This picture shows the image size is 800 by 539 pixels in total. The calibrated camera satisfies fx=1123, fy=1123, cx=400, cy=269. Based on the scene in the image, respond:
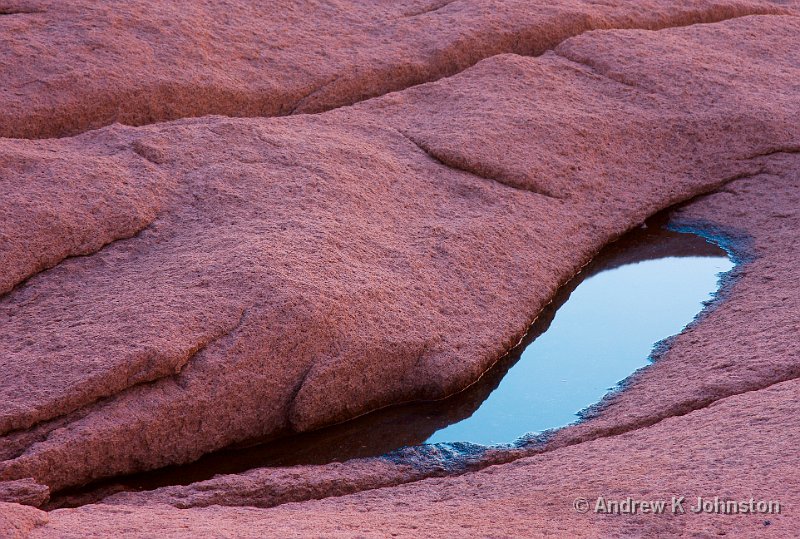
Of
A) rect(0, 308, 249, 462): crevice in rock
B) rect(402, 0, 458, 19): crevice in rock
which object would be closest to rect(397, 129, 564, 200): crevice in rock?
rect(402, 0, 458, 19): crevice in rock

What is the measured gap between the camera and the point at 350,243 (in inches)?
141

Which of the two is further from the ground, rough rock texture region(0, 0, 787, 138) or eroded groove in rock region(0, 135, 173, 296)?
rough rock texture region(0, 0, 787, 138)

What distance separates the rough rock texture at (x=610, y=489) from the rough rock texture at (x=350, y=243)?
15.6 inches

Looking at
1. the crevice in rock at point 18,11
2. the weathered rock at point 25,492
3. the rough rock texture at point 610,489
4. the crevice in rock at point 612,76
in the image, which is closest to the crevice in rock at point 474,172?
the crevice in rock at point 612,76

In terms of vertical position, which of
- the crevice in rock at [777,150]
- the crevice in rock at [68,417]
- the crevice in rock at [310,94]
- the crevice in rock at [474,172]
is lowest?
the crevice in rock at [68,417]

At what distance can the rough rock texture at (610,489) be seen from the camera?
7.36ft

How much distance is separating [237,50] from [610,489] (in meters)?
2.95

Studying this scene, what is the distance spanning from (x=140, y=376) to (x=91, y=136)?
54.4 inches

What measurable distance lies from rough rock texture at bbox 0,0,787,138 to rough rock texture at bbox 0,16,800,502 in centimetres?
22

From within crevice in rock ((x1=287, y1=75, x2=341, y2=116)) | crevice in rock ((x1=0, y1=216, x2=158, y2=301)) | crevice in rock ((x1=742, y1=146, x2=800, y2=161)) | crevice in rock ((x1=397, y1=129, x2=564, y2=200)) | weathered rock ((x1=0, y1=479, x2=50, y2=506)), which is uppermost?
crevice in rock ((x1=742, y1=146, x2=800, y2=161))

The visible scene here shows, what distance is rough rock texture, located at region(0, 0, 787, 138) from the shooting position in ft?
14.0

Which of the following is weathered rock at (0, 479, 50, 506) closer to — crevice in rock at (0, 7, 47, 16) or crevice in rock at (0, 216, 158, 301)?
crevice in rock at (0, 216, 158, 301)

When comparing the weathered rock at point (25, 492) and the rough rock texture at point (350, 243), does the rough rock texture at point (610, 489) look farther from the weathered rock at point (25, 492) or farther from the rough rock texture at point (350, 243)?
the rough rock texture at point (350, 243)

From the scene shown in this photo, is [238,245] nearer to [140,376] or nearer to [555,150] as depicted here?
[140,376]
